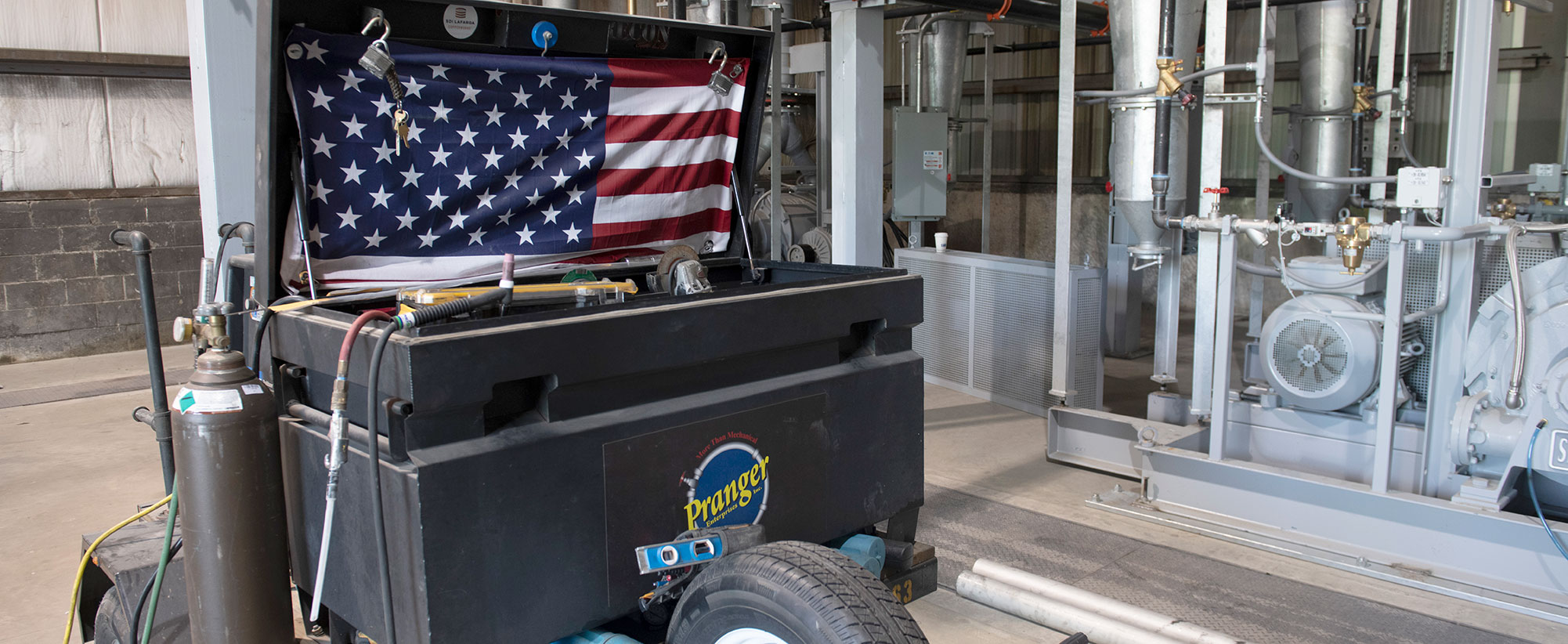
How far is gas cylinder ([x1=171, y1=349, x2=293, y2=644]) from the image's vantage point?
1775 mm

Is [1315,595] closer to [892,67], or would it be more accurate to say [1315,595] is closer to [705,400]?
[705,400]

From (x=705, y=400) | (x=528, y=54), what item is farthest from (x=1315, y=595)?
(x=528, y=54)

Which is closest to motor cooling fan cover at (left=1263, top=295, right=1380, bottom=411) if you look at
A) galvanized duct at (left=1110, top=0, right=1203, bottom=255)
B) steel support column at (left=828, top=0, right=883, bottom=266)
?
galvanized duct at (left=1110, top=0, right=1203, bottom=255)

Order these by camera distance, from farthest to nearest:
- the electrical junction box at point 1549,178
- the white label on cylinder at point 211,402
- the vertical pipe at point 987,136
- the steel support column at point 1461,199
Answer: the vertical pipe at point 987,136 < the electrical junction box at point 1549,178 < the steel support column at point 1461,199 < the white label on cylinder at point 211,402

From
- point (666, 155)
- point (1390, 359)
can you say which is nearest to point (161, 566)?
point (666, 155)

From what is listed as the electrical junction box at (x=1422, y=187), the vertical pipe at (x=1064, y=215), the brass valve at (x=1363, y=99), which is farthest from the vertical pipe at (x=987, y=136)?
the electrical junction box at (x=1422, y=187)

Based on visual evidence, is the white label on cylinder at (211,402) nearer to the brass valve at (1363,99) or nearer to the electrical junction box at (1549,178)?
the electrical junction box at (1549,178)

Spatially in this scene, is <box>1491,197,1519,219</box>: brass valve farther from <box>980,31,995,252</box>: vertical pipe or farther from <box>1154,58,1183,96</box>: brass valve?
A: <box>980,31,995,252</box>: vertical pipe

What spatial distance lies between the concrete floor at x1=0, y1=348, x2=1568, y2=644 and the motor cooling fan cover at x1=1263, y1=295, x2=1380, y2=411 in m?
0.79

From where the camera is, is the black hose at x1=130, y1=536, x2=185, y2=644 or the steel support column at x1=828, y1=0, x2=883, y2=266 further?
the steel support column at x1=828, y1=0, x2=883, y2=266

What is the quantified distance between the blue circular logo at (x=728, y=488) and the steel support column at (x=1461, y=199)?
10.0 feet

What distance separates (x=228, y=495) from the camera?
5.90ft

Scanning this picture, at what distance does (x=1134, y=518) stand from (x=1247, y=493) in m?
0.45

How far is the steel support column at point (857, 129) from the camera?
5.09 m
